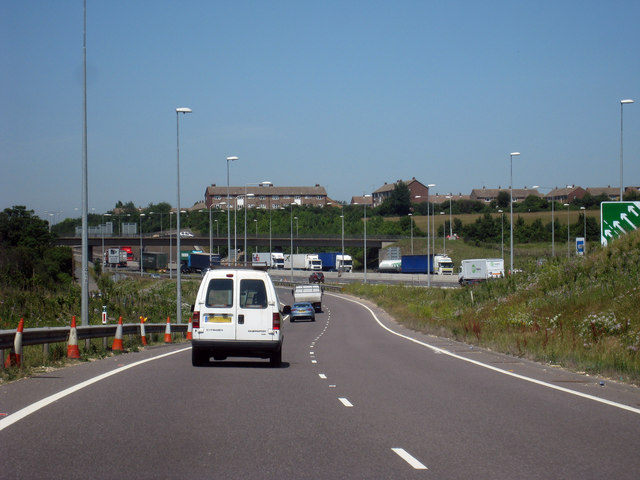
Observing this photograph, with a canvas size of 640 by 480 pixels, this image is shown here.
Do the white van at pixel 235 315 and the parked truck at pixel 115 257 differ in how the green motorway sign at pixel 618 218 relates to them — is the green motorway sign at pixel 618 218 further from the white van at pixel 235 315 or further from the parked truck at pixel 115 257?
the parked truck at pixel 115 257

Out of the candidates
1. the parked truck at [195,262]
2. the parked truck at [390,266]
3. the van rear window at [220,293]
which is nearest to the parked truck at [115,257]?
the parked truck at [195,262]

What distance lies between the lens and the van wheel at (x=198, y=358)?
1806cm

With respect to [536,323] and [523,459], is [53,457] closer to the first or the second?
[523,459]

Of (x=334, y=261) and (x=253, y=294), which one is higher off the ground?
(x=253, y=294)

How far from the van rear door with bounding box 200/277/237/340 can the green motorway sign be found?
1870 centimetres

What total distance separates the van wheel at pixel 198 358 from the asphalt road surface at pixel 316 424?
1.29ft

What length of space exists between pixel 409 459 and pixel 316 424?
238cm

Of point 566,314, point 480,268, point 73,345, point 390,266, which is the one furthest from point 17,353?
point 390,266

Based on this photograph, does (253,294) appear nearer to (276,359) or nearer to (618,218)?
(276,359)

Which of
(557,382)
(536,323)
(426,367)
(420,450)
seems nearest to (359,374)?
(426,367)

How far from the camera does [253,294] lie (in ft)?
59.0

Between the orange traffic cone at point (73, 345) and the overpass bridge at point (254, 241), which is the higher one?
the overpass bridge at point (254, 241)

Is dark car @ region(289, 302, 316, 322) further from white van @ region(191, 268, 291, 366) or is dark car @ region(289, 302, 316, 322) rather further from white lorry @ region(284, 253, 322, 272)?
white lorry @ region(284, 253, 322, 272)

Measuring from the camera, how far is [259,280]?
18016 millimetres
